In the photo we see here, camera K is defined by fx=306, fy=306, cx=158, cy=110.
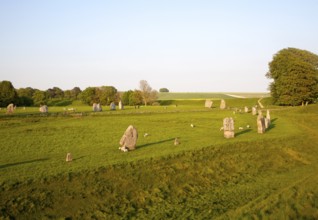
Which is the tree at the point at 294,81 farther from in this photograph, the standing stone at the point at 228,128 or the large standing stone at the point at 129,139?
the large standing stone at the point at 129,139

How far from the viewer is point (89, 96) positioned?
121 m

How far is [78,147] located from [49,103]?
10221cm

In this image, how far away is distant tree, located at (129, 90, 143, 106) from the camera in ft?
370

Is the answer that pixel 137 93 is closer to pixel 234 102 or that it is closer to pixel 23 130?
pixel 234 102

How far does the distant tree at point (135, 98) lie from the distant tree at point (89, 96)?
53.3ft

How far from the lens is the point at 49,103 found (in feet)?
400

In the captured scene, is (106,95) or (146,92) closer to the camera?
(146,92)

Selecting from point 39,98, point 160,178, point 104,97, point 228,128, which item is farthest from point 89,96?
point 160,178

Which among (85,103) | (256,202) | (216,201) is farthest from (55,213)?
(85,103)

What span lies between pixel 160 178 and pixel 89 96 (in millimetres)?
105447

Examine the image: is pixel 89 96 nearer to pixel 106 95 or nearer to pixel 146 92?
pixel 106 95

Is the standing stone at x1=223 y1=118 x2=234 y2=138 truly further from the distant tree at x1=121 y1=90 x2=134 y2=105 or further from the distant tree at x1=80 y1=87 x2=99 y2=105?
the distant tree at x1=80 y1=87 x2=99 y2=105

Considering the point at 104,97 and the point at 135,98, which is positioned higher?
the point at 104,97

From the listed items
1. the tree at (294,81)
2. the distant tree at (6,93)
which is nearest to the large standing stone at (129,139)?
the tree at (294,81)
